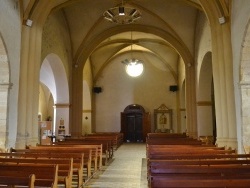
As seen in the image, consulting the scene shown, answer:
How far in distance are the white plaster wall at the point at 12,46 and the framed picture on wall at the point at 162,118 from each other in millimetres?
14513

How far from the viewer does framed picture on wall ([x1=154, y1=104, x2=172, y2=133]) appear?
70.8ft

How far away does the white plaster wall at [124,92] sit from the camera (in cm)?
2216

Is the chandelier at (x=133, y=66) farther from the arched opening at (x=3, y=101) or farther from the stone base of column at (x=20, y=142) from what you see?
the arched opening at (x=3, y=101)

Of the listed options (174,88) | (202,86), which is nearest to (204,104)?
(202,86)

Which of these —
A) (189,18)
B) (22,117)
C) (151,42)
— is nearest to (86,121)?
(151,42)

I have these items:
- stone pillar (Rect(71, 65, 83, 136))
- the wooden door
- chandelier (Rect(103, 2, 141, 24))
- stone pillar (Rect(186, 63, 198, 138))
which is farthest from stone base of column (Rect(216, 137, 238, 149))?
the wooden door

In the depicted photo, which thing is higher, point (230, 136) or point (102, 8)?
point (102, 8)

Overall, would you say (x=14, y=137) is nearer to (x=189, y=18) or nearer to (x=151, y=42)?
(x=189, y=18)

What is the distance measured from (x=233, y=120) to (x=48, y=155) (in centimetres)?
493

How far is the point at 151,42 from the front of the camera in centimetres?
1886

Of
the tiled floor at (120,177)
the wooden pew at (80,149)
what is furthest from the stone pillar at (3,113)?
the tiled floor at (120,177)

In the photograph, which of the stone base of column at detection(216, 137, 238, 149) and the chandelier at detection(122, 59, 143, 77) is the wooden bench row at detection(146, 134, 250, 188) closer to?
the stone base of column at detection(216, 137, 238, 149)

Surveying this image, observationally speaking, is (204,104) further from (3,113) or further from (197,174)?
(197,174)

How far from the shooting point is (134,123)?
21953 millimetres
